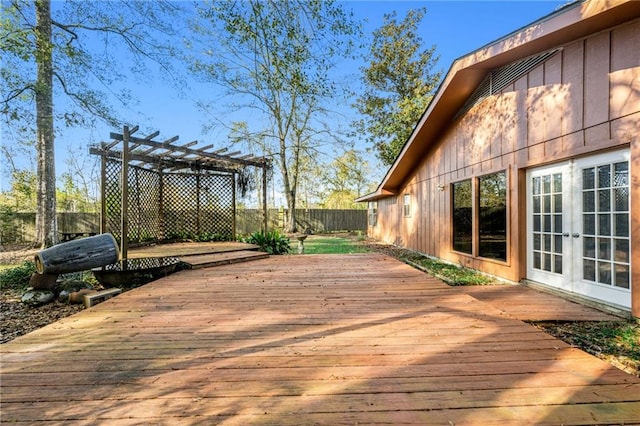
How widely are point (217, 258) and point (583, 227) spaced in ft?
19.8

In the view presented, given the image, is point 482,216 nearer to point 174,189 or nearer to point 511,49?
point 511,49

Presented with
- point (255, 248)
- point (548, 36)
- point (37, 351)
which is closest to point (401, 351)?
point (37, 351)

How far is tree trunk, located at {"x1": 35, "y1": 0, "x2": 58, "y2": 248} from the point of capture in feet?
22.4

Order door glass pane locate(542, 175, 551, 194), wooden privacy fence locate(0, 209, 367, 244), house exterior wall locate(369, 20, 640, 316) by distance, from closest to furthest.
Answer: house exterior wall locate(369, 20, 640, 316) < door glass pane locate(542, 175, 551, 194) < wooden privacy fence locate(0, 209, 367, 244)

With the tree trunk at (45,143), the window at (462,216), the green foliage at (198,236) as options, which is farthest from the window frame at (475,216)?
the tree trunk at (45,143)

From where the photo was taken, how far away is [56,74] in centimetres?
723

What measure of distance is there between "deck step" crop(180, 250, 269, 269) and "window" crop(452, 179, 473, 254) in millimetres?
4483

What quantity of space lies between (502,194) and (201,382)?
5.21 metres

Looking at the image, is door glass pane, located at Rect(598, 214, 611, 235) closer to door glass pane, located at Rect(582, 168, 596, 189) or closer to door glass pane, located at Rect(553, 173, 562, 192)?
door glass pane, located at Rect(582, 168, 596, 189)

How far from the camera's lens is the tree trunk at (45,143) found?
6.83 metres

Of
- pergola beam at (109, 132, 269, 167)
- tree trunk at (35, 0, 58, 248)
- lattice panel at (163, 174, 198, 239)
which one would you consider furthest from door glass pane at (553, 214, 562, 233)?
tree trunk at (35, 0, 58, 248)

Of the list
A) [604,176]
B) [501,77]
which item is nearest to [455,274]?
[604,176]

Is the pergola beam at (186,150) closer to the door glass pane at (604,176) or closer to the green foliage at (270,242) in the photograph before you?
the green foliage at (270,242)

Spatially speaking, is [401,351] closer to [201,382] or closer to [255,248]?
[201,382]
